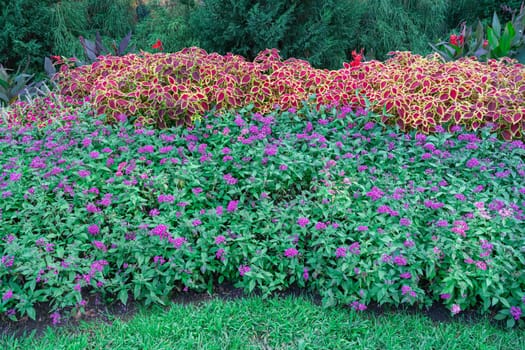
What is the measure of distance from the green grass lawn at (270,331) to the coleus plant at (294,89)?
1526 mm

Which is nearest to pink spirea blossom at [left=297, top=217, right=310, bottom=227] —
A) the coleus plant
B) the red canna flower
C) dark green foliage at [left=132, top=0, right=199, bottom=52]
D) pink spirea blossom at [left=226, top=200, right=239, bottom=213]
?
pink spirea blossom at [left=226, top=200, right=239, bottom=213]

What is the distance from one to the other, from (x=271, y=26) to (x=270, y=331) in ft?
11.4

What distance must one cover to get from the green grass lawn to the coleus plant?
1.53 metres

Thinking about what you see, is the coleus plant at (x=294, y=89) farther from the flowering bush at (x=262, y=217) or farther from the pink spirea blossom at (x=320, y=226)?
the pink spirea blossom at (x=320, y=226)

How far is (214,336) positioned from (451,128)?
217cm

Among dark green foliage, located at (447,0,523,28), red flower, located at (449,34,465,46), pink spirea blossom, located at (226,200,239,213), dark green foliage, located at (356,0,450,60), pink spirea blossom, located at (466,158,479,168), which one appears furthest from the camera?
dark green foliage, located at (447,0,523,28)

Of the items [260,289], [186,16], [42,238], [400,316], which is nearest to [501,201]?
[400,316]

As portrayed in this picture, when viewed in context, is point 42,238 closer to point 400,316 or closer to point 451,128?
point 400,316

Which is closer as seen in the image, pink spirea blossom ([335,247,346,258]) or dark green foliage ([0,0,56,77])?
pink spirea blossom ([335,247,346,258])

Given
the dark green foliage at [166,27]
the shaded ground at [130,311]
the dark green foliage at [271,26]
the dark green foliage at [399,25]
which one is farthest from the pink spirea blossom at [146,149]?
the dark green foliage at [399,25]

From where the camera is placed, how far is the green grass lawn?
2.22m

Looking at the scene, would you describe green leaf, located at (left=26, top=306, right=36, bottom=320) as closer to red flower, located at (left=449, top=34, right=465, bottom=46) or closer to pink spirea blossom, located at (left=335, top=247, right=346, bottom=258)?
pink spirea blossom, located at (left=335, top=247, right=346, bottom=258)

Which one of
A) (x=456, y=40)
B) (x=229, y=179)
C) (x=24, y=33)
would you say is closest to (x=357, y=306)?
(x=229, y=179)

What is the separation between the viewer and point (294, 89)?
12.3 ft
